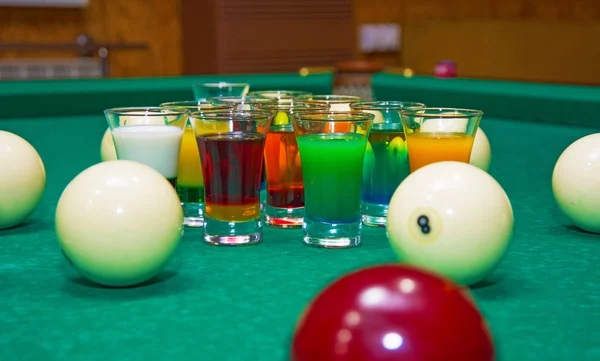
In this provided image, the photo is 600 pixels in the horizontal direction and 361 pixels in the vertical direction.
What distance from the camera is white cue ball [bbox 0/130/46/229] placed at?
1.52 m

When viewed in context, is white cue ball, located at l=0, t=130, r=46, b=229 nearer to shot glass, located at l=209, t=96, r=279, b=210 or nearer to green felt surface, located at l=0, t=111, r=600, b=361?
green felt surface, located at l=0, t=111, r=600, b=361

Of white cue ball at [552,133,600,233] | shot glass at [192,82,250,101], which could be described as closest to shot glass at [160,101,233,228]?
shot glass at [192,82,250,101]

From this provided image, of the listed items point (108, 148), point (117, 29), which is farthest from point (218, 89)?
point (117, 29)

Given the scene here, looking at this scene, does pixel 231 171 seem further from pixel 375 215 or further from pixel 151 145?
pixel 375 215

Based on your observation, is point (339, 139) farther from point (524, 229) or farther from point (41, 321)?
point (41, 321)

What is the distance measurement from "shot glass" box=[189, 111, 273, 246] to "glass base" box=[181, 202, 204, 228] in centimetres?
16

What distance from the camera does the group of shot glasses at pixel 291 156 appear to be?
4.53 feet

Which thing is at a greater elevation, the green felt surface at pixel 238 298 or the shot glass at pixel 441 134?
the shot glass at pixel 441 134

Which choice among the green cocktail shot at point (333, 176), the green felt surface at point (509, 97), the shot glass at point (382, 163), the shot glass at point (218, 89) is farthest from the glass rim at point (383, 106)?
the green felt surface at point (509, 97)

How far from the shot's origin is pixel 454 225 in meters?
1.11

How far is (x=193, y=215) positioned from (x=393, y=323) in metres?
0.94

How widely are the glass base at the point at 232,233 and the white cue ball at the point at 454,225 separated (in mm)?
320

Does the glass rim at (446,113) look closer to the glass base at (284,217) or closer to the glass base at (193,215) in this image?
the glass base at (284,217)

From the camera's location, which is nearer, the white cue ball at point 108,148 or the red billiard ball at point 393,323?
the red billiard ball at point 393,323
